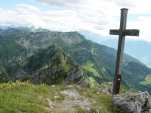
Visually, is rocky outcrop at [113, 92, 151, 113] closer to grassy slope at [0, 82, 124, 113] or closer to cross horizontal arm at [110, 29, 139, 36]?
grassy slope at [0, 82, 124, 113]

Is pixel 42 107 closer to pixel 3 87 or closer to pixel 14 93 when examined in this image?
pixel 14 93

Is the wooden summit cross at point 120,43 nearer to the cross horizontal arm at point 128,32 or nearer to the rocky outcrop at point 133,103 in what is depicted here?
the cross horizontal arm at point 128,32

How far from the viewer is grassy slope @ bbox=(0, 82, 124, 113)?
21.4m

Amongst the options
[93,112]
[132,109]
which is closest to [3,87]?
[93,112]

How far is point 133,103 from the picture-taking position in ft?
87.1

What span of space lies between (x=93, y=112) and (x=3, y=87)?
7.01 m

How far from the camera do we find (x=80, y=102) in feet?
87.8

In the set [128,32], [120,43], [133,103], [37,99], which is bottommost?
[133,103]

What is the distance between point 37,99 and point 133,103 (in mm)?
7125

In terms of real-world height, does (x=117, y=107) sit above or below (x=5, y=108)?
below

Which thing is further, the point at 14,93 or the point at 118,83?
the point at 118,83

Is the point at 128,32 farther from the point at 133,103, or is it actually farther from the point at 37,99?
the point at 37,99

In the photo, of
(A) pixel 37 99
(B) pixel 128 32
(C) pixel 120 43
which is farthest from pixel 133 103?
(A) pixel 37 99

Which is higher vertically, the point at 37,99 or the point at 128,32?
the point at 128,32
